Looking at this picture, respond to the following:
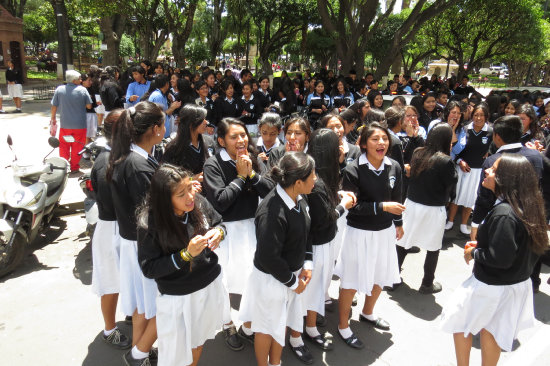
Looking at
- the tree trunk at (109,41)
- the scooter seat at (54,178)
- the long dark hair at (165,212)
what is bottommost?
the scooter seat at (54,178)

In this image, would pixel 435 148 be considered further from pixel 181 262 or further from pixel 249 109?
pixel 249 109

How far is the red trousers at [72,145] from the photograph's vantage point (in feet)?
22.2

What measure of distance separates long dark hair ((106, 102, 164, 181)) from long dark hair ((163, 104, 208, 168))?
0.79 m

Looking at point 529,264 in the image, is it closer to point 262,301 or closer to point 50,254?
point 262,301

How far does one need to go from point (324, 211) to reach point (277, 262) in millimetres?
603

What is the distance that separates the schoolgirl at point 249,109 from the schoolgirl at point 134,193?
14.7ft

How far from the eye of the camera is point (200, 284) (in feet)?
7.80

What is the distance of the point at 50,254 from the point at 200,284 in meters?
3.10

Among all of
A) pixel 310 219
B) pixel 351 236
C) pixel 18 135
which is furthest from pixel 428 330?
pixel 18 135

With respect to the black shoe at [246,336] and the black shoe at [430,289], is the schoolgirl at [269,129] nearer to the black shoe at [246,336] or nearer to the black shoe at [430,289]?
the black shoe at [246,336]

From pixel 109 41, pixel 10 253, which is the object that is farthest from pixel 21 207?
pixel 109 41

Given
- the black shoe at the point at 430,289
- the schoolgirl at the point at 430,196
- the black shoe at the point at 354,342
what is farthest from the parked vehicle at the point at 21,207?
the black shoe at the point at 430,289

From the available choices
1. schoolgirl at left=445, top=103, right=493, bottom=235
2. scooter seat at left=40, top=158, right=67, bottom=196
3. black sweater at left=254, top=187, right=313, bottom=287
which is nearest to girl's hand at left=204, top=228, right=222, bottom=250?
black sweater at left=254, top=187, right=313, bottom=287

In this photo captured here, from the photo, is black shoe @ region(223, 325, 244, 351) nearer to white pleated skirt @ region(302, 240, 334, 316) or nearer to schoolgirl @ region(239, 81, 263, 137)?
white pleated skirt @ region(302, 240, 334, 316)
